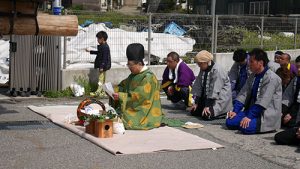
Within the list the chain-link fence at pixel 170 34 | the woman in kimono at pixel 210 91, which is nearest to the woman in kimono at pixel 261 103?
the woman in kimono at pixel 210 91

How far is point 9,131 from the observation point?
884 cm

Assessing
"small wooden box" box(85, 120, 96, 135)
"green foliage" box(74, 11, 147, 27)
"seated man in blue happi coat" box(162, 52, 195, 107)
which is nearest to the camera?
"small wooden box" box(85, 120, 96, 135)

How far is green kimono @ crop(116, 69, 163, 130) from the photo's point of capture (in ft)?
29.6

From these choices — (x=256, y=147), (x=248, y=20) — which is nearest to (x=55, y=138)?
(x=256, y=147)

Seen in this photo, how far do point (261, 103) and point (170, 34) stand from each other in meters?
6.94

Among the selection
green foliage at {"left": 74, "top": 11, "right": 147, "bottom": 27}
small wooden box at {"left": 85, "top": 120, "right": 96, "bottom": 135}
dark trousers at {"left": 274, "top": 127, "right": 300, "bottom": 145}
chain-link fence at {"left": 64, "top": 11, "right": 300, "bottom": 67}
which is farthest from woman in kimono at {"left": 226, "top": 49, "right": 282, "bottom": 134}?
green foliage at {"left": 74, "top": 11, "right": 147, "bottom": 27}

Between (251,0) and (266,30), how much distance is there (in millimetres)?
16262

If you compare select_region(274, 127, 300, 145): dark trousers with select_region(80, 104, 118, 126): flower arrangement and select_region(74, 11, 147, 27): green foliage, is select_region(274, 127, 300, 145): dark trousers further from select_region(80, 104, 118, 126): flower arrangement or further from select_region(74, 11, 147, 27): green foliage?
select_region(74, 11, 147, 27): green foliage

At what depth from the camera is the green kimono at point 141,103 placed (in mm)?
9016

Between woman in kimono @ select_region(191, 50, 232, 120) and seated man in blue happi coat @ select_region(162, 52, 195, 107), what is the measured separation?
0.65 meters

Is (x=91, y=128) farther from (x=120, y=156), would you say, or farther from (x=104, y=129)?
(x=120, y=156)

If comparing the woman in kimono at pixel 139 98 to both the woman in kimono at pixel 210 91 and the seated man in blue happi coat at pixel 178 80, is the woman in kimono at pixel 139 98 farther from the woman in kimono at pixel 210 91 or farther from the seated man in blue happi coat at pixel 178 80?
the seated man in blue happi coat at pixel 178 80

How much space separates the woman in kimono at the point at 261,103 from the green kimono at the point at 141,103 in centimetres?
136

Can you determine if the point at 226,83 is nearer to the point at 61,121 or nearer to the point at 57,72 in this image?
the point at 61,121
